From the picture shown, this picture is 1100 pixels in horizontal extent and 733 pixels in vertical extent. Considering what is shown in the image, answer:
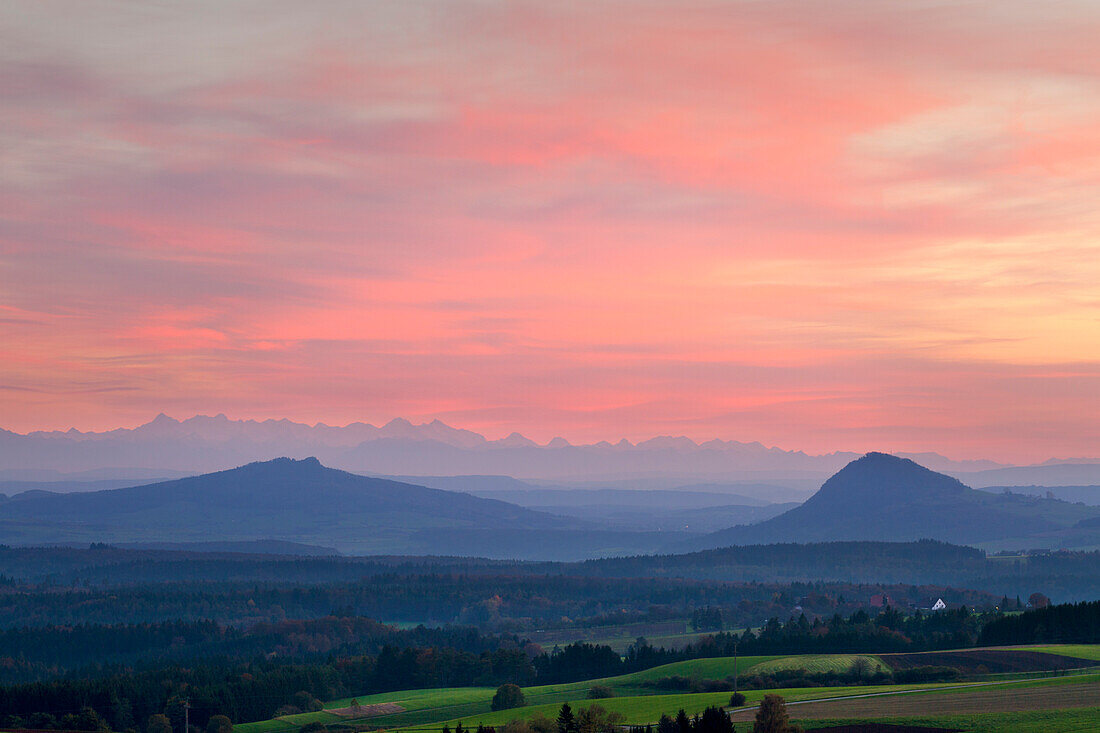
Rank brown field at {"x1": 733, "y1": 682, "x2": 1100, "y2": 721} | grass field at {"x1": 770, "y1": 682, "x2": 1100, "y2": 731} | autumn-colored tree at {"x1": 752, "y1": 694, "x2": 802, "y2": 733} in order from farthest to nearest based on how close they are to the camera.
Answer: brown field at {"x1": 733, "y1": 682, "x2": 1100, "y2": 721}, autumn-colored tree at {"x1": 752, "y1": 694, "x2": 802, "y2": 733}, grass field at {"x1": 770, "y1": 682, "x2": 1100, "y2": 731}

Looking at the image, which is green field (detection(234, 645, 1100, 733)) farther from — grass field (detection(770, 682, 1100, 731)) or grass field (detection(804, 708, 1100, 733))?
grass field (detection(804, 708, 1100, 733))

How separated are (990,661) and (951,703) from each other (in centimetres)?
5629

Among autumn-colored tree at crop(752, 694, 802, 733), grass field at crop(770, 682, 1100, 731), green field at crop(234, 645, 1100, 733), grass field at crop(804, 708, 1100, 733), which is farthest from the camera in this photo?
green field at crop(234, 645, 1100, 733)

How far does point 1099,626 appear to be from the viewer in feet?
624

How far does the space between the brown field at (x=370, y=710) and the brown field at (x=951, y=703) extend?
72387mm

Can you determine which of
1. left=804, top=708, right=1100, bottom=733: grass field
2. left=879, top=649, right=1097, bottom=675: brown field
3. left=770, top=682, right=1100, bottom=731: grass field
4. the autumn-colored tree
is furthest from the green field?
the autumn-colored tree

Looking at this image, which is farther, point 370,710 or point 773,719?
point 370,710

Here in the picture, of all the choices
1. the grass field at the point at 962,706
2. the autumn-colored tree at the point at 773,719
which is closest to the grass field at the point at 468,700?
the grass field at the point at 962,706

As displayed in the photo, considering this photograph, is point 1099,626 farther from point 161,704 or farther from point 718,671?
point 161,704

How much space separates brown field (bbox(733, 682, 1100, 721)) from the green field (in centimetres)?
167

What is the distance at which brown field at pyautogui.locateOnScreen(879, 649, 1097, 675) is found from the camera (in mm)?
162500

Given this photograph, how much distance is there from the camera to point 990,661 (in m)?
172

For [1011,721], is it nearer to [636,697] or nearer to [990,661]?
[636,697]

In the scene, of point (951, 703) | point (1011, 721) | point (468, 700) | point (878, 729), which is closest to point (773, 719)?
point (878, 729)
